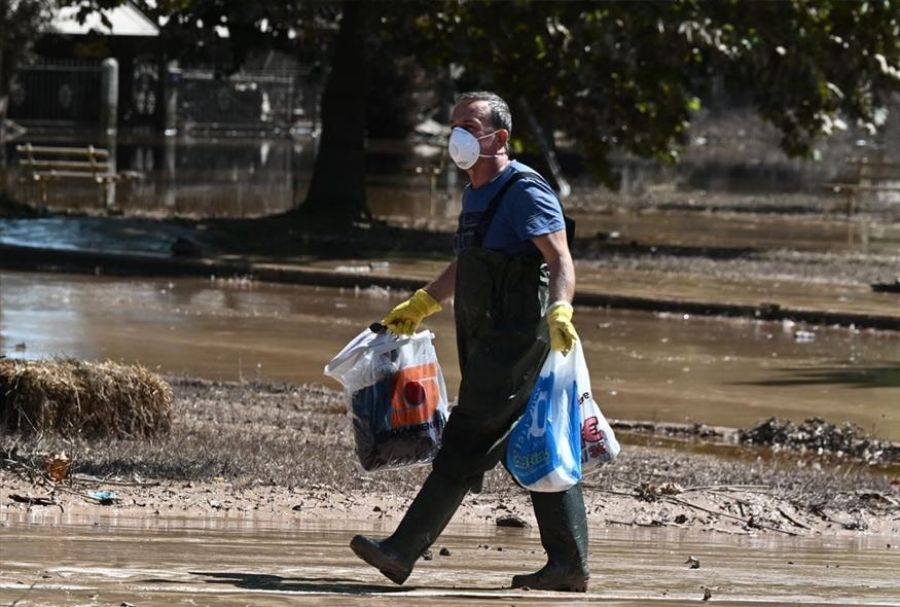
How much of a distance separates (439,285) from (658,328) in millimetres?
10942

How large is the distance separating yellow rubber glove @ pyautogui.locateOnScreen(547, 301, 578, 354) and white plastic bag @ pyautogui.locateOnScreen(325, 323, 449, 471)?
31.7 inches

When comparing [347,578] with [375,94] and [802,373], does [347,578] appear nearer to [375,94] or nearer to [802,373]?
[802,373]

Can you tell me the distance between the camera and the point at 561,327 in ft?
21.1

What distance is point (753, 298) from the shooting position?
19.7 metres

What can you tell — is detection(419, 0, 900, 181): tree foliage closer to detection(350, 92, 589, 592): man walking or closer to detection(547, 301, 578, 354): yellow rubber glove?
detection(350, 92, 589, 592): man walking

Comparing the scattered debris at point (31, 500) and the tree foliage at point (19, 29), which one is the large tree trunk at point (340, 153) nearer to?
the scattered debris at point (31, 500)

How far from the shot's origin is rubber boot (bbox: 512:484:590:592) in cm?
673

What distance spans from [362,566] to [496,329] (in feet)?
3.95

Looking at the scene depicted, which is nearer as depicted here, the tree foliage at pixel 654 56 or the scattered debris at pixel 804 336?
the scattered debris at pixel 804 336

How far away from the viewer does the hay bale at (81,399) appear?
959 centimetres

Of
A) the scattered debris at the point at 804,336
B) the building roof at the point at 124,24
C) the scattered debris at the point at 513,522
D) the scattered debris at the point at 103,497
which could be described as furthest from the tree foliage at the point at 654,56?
the building roof at the point at 124,24

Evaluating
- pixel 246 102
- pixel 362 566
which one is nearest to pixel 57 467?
pixel 362 566

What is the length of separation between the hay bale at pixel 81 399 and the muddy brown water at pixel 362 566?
1.67m

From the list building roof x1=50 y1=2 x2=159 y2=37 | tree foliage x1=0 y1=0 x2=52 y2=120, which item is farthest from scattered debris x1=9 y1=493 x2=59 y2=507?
building roof x1=50 y1=2 x2=159 y2=37
